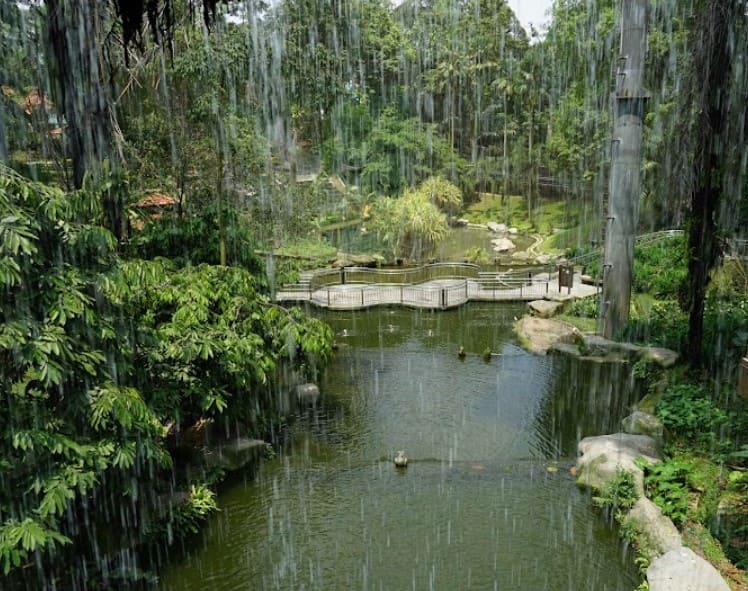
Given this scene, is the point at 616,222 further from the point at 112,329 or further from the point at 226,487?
the point at 112,329

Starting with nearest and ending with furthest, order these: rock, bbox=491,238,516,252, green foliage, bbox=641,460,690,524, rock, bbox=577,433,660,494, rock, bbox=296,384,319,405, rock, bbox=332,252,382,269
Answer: green foliage, bbox=641,460,690,524
rock, bbox=577,433,660,494
rock, bbox=296,384,319,405
rock, bbox=332,252,382,269
rock, bbox=491,238,516,252

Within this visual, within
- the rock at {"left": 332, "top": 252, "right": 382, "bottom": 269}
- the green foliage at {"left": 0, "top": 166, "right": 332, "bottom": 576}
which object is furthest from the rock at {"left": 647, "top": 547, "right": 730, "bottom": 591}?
the rock at {"left": 332, "top": 252, "right": 382, "bottom": 269}

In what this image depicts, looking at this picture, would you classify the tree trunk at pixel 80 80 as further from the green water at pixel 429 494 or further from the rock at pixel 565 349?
the rock at pixel 565 349

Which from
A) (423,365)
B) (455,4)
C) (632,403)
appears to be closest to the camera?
(632,403)

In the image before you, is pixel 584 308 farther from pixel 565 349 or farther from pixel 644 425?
pixel 644 425

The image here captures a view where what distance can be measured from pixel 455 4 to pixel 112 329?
40.7m

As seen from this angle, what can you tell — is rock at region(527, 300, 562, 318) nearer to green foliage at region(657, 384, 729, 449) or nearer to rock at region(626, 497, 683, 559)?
green foliage at region(657, 384, 729, 449)

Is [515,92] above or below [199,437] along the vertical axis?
above

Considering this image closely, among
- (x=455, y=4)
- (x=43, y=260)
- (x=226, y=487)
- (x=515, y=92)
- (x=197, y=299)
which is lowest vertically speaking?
(x=226, y=487)

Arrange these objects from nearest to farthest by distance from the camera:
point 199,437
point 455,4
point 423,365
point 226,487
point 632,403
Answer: point 226,487 < point 199,437 < point 632,403 < point 423,365 < point 455,4

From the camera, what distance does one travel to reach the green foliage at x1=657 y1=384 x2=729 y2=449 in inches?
350

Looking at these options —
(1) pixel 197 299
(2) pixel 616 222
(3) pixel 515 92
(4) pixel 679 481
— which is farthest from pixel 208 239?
(3) pixel 515 92

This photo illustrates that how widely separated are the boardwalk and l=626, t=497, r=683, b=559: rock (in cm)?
1137

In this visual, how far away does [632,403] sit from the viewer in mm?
11391
